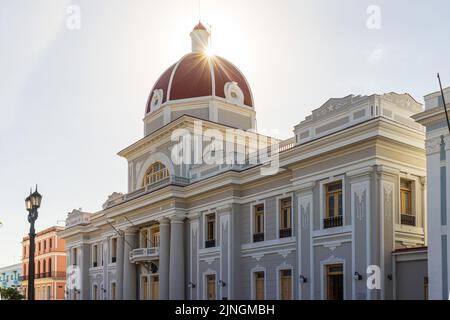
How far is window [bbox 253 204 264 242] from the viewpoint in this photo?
28.9 m

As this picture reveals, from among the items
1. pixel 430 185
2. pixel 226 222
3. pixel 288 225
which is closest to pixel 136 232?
pixel 226 222

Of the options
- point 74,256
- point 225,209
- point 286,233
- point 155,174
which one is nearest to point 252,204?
point 225,209

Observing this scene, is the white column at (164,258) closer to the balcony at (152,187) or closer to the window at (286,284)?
the balcony at (152,187)

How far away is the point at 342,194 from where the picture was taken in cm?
2353

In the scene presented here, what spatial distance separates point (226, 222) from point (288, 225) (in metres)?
3.95

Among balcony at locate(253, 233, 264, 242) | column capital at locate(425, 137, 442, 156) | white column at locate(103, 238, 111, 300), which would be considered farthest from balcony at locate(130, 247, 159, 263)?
column capital at locate(425, 137, 442, 156)

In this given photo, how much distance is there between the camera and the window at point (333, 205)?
2367 cm

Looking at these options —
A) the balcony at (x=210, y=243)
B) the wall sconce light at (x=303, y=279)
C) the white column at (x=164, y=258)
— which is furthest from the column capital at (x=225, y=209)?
the wall sconce light at (x=303, y=279)

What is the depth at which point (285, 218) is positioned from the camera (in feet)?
90.5

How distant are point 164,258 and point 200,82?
1098 cm

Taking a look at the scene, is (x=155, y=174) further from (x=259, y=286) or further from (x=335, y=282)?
(x=335, y=282)

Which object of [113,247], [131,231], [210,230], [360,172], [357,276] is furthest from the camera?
[113,247]

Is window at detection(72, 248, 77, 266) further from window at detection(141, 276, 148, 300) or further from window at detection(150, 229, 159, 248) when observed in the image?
window at detection(150, 229, 159, 248)

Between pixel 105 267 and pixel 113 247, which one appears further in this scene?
pixel 105 267
